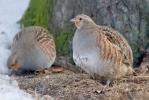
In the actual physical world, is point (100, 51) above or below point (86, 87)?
above

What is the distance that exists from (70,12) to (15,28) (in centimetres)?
131

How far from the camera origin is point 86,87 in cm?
663

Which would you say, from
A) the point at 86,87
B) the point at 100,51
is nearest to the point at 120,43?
the point at 100,51

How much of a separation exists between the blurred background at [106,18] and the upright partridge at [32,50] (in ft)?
1.30

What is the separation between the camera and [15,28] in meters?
9.10

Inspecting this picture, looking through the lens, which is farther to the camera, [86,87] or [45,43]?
[45,43]

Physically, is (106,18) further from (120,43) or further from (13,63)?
(13,63)

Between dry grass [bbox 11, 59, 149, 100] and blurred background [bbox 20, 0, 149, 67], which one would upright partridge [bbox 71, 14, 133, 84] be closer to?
dry grass [bbox 11, 59, 149, 100]

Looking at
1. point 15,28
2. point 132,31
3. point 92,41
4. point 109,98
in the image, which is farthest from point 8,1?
point 109,98

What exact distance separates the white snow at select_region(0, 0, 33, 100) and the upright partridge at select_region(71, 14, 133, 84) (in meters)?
1.02

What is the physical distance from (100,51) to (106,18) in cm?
150

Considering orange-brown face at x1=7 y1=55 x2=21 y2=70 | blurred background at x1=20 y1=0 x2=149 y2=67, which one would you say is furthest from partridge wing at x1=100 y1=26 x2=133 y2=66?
orange-brown face at x1=7 y1=55 x2=21 y2=70

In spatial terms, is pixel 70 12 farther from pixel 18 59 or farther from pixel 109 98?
pixel 109 98

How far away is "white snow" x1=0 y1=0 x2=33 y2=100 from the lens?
614 centimetres
